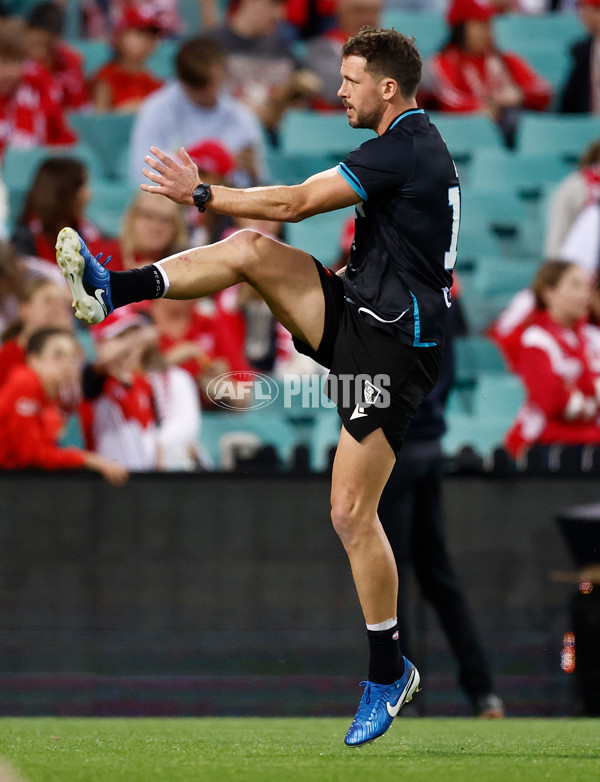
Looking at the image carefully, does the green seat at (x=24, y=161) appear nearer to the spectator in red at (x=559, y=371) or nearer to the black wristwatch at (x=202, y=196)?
the spectator in red at (x=559, y=371)

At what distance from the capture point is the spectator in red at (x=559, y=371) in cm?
852

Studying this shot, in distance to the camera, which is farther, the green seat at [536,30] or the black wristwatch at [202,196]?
the green seat at [536,30]

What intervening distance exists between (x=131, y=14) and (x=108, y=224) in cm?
227

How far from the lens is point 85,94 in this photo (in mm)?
11898

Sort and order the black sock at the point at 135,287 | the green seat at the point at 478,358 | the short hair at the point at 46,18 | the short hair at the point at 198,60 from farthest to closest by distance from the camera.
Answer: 1. the short hair at the point at 46,18
2. the short hair at the point at 198,60
3. the green seat at the point at 478,358
4. the black sock at the point at 135,287

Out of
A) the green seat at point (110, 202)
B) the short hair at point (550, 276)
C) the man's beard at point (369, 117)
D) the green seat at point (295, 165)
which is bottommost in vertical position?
the short hair at point (550, 276)

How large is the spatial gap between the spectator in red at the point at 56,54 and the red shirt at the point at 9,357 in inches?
160

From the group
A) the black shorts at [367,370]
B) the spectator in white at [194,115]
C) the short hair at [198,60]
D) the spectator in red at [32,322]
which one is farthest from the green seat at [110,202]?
the black shorts at [367,370]

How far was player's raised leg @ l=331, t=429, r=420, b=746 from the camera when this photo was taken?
507 centimetres

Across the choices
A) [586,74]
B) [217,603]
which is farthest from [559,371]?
[586,74]

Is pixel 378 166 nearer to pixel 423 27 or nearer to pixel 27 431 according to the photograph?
pixel 27 431

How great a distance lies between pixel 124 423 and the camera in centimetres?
786

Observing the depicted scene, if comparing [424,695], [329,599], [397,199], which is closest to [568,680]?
[424,695]

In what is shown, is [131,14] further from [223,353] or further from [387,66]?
[387,66]
